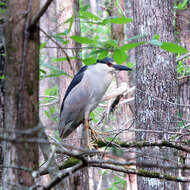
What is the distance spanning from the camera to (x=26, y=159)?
5.40 feet

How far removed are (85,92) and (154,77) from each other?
1.08 metres

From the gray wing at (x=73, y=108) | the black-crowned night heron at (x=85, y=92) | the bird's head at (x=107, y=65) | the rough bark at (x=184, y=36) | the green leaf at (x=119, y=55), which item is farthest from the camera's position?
the rough bark at (x=184, y=36)

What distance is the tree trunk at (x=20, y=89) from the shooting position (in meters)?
1.65

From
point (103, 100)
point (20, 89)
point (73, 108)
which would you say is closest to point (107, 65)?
point (73, 108)

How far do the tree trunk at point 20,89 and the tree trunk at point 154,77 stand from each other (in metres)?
3.19

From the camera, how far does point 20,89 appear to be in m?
1.61

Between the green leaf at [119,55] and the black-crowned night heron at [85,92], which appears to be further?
the black-crowned night heron at [85,92]

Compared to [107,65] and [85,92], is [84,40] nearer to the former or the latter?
[107,65]

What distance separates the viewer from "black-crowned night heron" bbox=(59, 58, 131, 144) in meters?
4.52

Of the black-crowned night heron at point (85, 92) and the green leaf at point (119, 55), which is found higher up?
the green leaf at point (119, 55)

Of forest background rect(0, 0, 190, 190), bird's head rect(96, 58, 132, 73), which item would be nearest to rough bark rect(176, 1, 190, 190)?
forest background rect(0, 0, 190, 190)

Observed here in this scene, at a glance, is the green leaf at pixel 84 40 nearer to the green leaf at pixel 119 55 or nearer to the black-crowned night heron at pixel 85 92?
the green leaf at pixel 119 55

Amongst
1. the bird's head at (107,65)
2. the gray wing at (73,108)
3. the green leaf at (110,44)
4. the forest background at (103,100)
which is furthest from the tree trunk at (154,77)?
the green leaf at (110,44)

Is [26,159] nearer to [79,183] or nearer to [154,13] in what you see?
[79,183]
